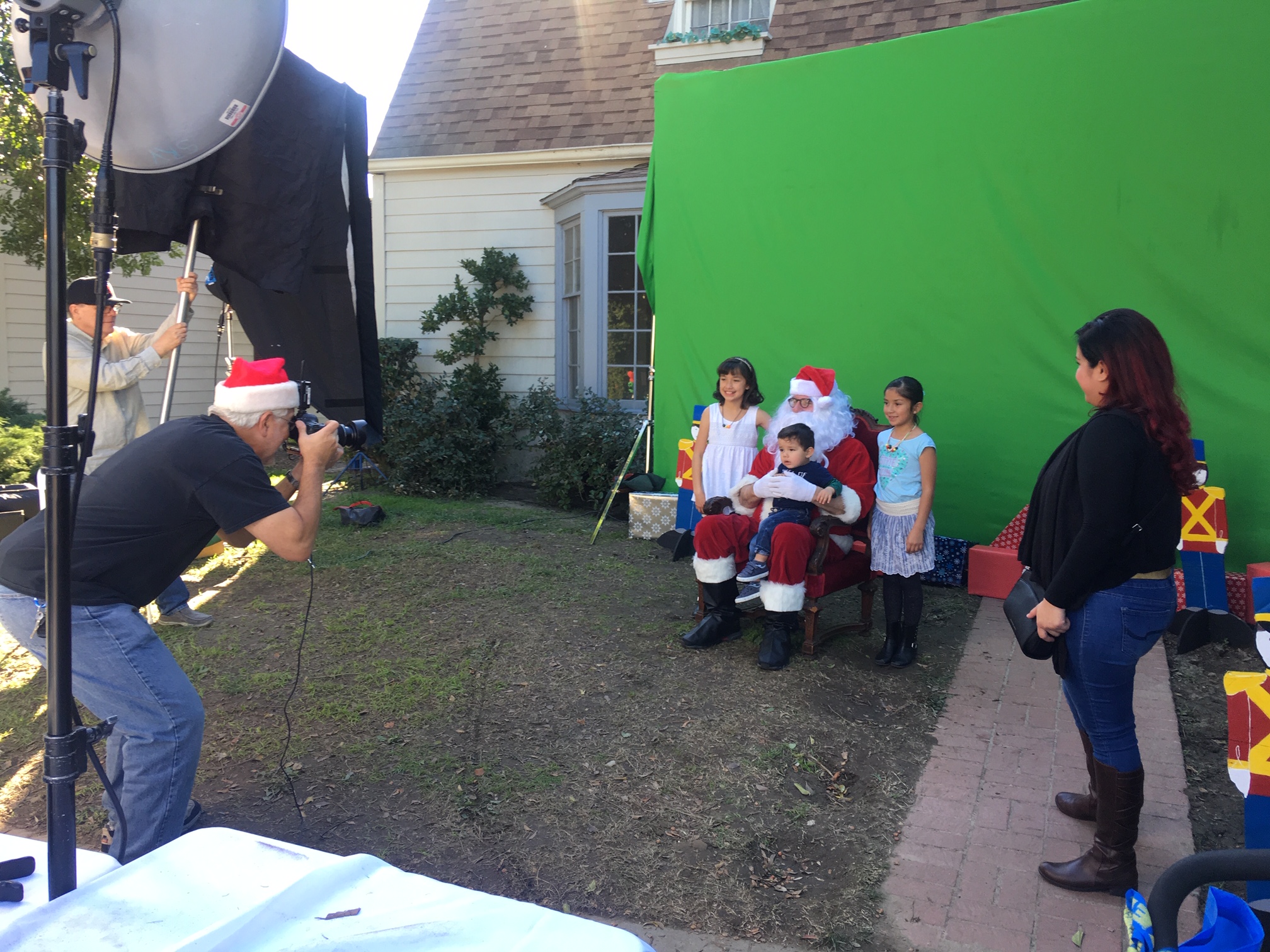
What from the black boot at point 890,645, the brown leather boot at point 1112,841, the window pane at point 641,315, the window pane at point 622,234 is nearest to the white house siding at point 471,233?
the window pane at point 622,234

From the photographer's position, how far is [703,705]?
12.7 ft

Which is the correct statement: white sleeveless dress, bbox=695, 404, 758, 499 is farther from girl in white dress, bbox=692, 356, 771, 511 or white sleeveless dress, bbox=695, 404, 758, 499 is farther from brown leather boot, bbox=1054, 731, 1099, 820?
brown leather boot, bbox=1054, 731, 1099, 820

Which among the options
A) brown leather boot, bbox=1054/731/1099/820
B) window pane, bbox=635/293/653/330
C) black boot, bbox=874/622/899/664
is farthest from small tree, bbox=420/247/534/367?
brown leather boot, bbox=1054/731/1099/820

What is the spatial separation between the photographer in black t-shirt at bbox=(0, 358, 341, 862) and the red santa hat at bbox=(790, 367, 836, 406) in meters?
3.04

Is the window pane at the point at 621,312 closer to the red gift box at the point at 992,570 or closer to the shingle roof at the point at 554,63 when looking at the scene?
the shingle roof at the point at 554,63

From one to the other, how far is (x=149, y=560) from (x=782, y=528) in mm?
2864

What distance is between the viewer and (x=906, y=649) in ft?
14.4

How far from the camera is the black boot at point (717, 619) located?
457 cm

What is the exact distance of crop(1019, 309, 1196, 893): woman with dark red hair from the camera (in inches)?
93.0

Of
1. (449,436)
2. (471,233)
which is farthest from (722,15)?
(449,436)

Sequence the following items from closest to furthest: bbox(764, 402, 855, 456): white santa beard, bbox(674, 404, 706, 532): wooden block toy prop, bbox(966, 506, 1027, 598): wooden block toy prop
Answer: bbox(764, 402, 855, 456): white santa beard, bbox(966, 506, 1027, 598): wooden block toy prop, bbox(674, 404, 706, 532): wooden block toy prop

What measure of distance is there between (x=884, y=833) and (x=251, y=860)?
2315mm

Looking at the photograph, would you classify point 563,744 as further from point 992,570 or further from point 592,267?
point 592,267

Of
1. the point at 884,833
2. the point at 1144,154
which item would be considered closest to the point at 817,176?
the point at 1144,154
